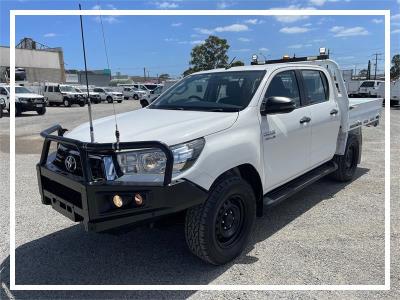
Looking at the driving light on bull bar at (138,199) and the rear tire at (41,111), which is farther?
the rear tire at (41,111)

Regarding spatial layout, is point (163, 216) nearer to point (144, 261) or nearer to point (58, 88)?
point (144, 261)

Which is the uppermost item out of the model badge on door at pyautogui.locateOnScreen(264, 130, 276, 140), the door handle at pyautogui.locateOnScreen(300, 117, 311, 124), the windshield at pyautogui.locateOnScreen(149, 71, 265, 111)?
the windshield at pyautogui.locateOnScreen(149, 71, 265, 111)

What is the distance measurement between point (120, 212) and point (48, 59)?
46070 millimetres

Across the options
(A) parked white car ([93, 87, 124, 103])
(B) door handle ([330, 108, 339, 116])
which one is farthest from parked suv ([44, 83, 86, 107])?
(B) door handle ([330, 108, 339, 116])

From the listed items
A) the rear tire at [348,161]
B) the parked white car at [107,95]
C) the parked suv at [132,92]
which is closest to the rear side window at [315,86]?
the rear tire at [348,161]

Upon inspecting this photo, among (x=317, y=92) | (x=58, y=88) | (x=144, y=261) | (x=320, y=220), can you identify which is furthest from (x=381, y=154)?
(x=58, y=88)

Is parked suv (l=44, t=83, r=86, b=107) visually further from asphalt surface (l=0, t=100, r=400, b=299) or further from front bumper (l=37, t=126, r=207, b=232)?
front bumper (l=37, t=126, r=207, b=232)

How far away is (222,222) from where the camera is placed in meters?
3.58

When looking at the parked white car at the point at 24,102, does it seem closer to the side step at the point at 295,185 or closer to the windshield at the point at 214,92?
the windshield at the point at 214,92

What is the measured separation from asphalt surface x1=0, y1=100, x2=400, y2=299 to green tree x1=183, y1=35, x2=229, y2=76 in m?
2.62

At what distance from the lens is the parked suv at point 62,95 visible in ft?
107

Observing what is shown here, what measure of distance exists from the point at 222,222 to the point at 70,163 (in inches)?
55.6

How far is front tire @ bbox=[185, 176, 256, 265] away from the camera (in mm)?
3305

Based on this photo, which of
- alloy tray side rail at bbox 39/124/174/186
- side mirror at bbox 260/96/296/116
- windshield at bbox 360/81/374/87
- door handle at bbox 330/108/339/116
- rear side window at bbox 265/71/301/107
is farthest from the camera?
windshield at bbox 360/81/374/87
